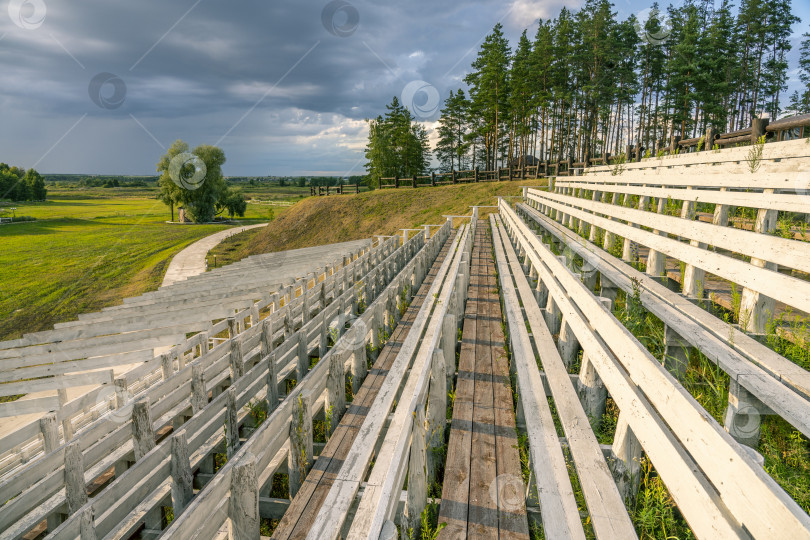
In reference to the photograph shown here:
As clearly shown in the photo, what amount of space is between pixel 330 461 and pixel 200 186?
75869 mm

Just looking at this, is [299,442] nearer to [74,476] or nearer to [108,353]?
[74,476]

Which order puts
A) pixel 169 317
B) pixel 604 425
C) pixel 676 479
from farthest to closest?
pixel 169 317, pixel 604 425, pixel 676 479

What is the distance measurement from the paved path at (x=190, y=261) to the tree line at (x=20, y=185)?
111 meters

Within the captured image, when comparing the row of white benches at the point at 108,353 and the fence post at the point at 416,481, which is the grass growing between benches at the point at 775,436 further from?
the row of white benches at the point at 108,353

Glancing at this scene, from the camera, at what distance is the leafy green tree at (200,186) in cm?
6788

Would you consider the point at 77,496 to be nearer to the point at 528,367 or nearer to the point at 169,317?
the point at 528,367

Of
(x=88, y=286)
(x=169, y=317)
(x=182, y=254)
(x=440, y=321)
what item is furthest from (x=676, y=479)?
(x=182, y=254)

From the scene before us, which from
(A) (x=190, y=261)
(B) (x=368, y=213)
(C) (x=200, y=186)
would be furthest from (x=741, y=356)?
(C) (x=200, y=186)

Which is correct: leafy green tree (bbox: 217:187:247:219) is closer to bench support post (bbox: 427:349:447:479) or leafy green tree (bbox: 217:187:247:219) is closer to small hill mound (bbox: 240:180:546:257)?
small hill mound (bbox: 240:180:546:257)

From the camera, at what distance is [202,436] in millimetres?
3789

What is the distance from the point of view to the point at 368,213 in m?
37.5

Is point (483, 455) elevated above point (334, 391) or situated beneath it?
elevated above

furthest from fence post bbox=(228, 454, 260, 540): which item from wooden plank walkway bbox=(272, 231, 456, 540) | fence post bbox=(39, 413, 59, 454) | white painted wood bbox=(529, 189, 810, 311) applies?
fence post bbox=(39, 413, 59, 454)

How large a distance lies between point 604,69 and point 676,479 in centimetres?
5180
